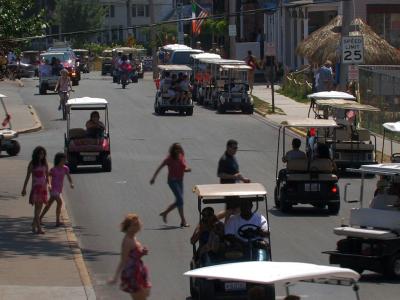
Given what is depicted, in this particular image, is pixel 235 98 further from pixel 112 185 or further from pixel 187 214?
pixel 187 214

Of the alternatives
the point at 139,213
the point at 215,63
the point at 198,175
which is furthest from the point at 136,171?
the point at 215,63

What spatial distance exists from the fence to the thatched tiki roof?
5.56 metres

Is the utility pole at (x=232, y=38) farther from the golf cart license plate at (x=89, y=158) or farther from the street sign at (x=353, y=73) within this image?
the golf cart license plate at (x=89, y=158)

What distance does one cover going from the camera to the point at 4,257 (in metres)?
18.7

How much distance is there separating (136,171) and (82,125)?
1118 centimetres

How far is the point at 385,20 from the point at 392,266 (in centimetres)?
4283

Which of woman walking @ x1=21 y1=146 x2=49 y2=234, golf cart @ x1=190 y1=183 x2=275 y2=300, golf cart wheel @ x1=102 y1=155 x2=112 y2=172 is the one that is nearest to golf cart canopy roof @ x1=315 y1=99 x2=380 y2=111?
golf cart wheel @ x1=102 y1=155 x2=112 y2=172

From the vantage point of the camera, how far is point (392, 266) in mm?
16766

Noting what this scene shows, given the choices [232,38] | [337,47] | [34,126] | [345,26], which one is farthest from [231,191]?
[232,38]

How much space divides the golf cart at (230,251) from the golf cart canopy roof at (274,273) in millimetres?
4376

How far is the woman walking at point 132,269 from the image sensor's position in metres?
13.2

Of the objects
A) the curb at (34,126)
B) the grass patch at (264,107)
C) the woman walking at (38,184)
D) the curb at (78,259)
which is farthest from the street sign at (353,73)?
the woman walking at (38,184)

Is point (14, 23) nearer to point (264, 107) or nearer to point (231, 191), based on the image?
point (231, 191)

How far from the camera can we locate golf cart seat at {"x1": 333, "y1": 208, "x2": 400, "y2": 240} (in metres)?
17.0
